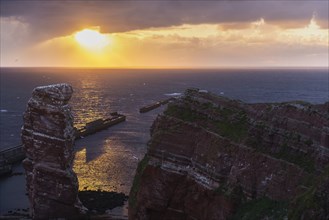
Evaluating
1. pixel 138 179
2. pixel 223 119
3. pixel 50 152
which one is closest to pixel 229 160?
pixel 223 119

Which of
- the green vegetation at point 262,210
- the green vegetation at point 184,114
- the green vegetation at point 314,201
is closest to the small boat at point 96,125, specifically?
the green vegetation at point 184,114

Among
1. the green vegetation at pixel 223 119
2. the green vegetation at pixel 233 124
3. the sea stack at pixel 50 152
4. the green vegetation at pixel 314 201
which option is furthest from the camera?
the sea stack at pixel 50 152

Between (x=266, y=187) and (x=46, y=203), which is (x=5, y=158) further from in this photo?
(x=266, y=187)

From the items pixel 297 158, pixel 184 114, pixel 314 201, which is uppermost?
pixel 184 114

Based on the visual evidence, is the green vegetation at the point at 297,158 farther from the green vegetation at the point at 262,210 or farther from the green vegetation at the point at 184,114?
the green vegetation at the point at 184,114

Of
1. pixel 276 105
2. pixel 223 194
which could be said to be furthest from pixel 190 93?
pixel 223 194

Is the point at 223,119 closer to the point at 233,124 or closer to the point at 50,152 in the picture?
the point at 233,124
